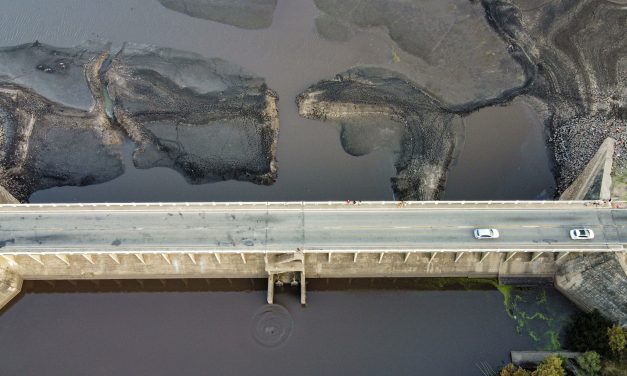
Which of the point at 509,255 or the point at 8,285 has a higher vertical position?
the point at 509,255

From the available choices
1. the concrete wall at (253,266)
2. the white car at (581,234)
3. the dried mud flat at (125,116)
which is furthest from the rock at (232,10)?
the white car at (581,234)

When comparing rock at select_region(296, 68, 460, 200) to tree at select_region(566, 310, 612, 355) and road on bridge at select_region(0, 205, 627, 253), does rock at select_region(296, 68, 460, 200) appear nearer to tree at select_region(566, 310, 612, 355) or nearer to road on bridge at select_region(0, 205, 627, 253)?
road on bridge at select_region(0, 205, 627, 253)

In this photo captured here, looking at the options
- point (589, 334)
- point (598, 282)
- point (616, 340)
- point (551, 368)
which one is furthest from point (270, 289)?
point (616, 340)

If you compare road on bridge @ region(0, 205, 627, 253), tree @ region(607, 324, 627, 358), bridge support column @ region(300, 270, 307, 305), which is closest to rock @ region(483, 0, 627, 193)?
road on bridge @ region(0, 205, 627, 253)

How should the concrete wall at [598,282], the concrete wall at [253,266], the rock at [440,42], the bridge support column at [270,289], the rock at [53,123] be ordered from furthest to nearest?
the rock at [440,42] < the rock at [53,123] < the concrete wall at [253,266] < the bridge support column at [270,289] < the concrete wall at [598,282]

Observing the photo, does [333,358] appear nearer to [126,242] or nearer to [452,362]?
[452,362]

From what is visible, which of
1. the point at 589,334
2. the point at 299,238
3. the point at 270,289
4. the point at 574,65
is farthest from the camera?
the point at 574,65

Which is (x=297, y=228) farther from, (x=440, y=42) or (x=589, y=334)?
(x=440, y=42)

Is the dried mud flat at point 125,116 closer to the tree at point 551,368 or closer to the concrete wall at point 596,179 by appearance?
the tree at point 551,368
